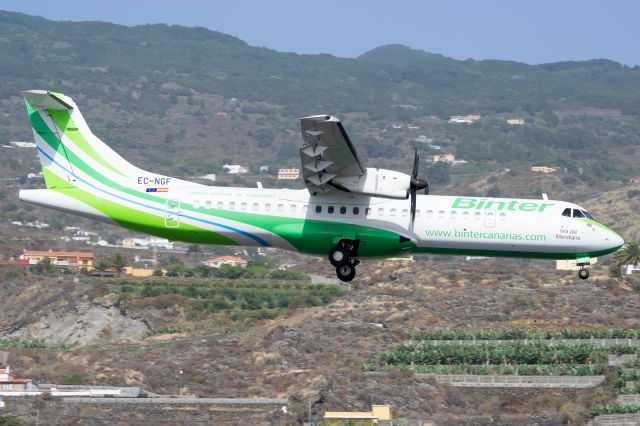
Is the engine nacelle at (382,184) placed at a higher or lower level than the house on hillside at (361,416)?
higher

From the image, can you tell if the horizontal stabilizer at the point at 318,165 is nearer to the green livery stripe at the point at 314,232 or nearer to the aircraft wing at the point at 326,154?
the aircraft wing at the point at 326,154

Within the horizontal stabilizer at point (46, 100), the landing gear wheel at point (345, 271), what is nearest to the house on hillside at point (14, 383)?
the horizontal stabilizer at point (46, 100)

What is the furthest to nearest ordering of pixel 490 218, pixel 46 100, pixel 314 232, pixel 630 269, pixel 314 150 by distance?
pixel 630 269
pixel 46 100
pixel 314 232
pixel 490 218
pixel 314 150

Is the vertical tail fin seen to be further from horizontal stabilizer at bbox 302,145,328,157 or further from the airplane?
horizontal stabilizer at bbox 302,145,328,157

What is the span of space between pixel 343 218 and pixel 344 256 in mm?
1514

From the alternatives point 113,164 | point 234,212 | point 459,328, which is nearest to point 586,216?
point 234,212

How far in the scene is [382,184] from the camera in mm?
44250

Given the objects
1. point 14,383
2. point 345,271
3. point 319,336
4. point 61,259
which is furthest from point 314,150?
point 61,259

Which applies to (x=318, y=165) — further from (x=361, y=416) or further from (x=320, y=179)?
(x=361, y=416)

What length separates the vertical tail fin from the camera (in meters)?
48.5

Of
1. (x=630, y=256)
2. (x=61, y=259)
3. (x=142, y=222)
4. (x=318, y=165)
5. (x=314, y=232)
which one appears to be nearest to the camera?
(x=318, y=165)

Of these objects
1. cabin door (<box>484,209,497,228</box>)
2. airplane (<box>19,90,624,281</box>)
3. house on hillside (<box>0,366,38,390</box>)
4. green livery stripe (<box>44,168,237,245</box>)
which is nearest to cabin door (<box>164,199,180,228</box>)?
→ airplane (<box>19,90,624,281</box>)

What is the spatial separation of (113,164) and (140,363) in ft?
157

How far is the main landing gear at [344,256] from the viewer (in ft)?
151
